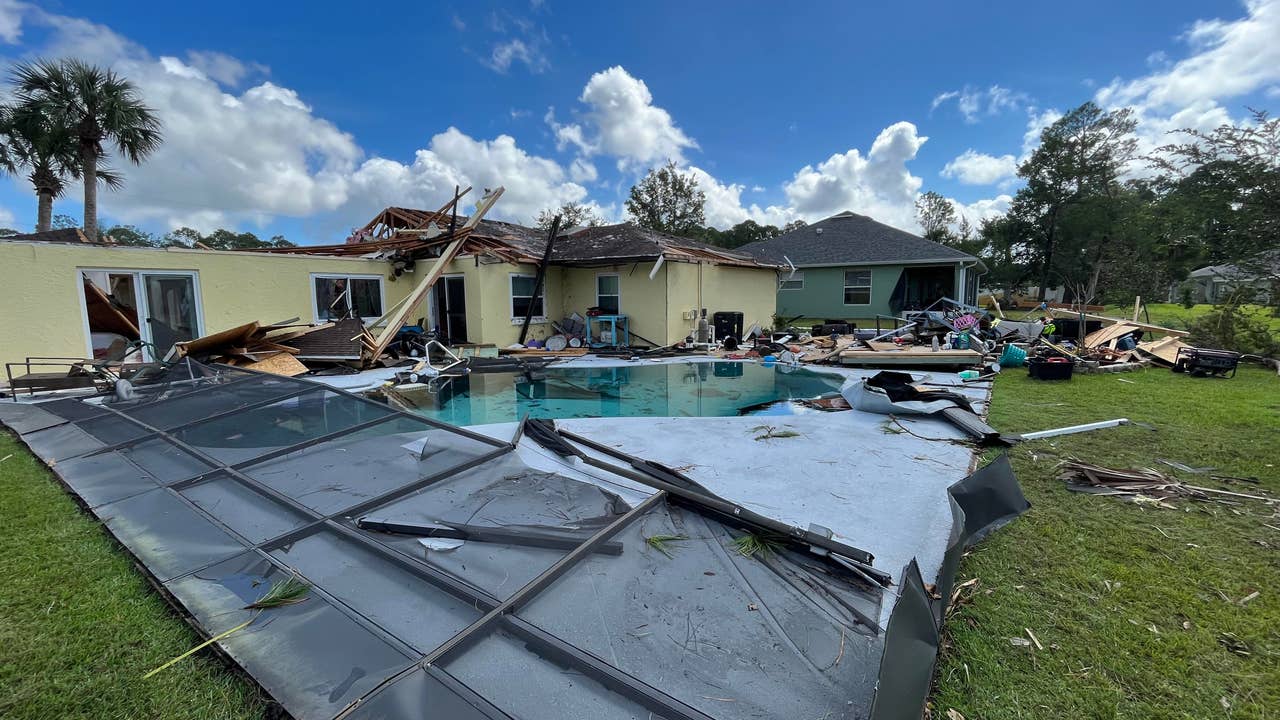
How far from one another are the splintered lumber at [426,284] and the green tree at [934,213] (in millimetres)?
43336

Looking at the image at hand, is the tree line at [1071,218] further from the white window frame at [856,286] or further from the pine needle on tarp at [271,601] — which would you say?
the pine needle on tarp at [271,601]

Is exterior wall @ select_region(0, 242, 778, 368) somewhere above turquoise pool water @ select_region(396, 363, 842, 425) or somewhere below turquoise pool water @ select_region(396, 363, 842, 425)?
above

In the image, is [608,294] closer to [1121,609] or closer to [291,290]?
[291,290]

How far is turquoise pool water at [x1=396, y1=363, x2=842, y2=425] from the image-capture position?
22.0 ft

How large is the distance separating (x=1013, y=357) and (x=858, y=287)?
38.0ft

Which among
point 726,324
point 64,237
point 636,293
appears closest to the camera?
point 64,237

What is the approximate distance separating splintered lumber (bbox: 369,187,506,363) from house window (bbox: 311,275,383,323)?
1195 mm

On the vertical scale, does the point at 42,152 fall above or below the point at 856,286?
above

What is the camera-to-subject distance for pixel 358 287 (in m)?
12.1

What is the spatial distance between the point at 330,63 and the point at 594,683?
17373 mm

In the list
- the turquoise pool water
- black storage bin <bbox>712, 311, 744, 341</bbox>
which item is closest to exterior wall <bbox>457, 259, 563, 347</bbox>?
the turquoise pool water

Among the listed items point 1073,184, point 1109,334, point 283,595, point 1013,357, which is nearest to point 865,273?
point 1109,334

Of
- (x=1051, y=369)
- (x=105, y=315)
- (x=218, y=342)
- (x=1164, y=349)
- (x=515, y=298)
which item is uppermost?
(x=515, y=298)

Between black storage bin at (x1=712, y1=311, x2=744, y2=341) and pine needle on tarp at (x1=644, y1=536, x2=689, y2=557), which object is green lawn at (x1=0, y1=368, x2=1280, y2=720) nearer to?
pine needle on tarp at (x1=644, y1=536, x2=689, y2=557)
